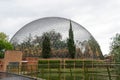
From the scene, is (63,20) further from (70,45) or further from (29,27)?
(70,45)

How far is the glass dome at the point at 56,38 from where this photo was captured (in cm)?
4250

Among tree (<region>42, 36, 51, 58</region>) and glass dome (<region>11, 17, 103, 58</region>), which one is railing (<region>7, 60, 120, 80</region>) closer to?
tree (<region>42, 36, 51, 58</region>)

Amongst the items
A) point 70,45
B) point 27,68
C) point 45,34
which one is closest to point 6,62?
point 27,68

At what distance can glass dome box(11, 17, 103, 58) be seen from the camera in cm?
4250

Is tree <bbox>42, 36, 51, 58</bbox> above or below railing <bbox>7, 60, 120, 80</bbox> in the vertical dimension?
above

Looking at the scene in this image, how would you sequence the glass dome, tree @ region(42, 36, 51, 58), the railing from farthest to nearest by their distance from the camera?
the glass dome
tree @ region(42, 36, 51, 58)
the railing

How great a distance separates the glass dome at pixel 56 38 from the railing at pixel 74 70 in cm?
1989

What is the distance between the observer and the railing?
8.60 meters

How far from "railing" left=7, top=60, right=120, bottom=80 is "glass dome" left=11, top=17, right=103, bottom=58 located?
1989 centimetres

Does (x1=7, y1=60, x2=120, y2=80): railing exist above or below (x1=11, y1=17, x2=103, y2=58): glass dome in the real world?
below

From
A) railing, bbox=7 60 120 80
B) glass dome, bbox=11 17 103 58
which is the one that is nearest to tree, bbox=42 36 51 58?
glass dome, bbox=11 17 103 58

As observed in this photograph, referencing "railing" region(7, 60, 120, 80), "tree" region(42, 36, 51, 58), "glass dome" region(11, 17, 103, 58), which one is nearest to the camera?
"railing" region(7, 60, 120, 80)

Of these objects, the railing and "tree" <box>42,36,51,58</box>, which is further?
"tree" <box>42,36,51,58</box>

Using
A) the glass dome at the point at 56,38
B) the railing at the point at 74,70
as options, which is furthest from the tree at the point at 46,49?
the railing at the point at 74,70
